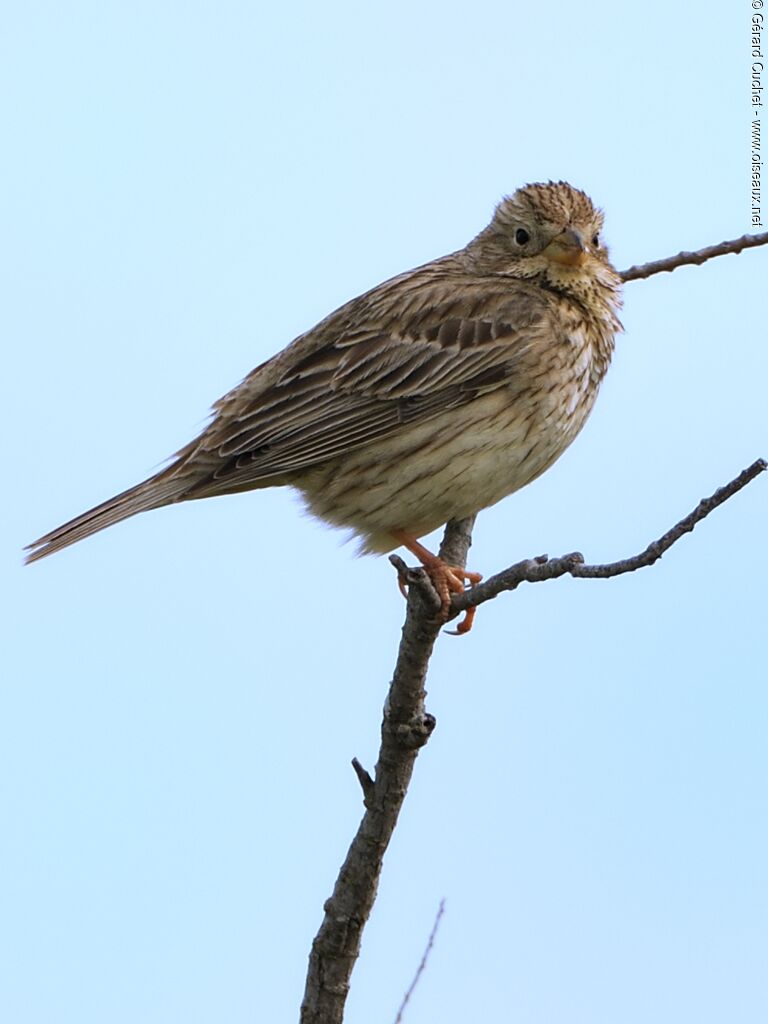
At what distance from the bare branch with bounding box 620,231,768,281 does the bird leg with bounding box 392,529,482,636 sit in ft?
5.34

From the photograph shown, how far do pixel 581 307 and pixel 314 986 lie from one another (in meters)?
3.47

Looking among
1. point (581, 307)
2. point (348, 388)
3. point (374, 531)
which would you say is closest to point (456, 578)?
point (374, 531)

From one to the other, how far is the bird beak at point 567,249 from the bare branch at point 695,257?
0.78 ft

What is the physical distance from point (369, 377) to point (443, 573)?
1205mm

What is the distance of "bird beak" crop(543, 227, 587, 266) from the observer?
23.8 ft

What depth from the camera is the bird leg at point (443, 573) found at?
6.25 metres

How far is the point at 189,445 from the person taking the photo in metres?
7.37

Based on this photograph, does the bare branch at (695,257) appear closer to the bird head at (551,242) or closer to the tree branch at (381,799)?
the bird head at (551,242)

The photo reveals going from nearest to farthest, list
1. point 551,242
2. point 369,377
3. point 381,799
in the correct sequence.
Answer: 1. point 381,799
2. point 369,377
3. point 551,242

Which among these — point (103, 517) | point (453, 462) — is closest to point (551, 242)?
point (453, 462)

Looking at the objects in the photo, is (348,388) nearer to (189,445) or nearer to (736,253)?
(189,445)

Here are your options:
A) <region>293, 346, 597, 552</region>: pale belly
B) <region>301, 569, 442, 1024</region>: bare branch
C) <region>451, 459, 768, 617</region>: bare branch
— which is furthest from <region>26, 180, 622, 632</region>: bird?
<region>451, 459, 768, 617</region>: bare branch

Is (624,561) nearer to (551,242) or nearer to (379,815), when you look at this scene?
(379,815)

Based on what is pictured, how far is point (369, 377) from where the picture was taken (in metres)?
7.12
